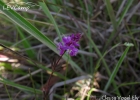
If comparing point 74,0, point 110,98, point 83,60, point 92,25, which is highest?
point 74,0

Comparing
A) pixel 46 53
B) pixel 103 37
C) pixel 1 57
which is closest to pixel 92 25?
pixel 103 37

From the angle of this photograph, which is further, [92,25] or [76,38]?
[92,25]

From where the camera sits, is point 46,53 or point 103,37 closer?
point 103,37

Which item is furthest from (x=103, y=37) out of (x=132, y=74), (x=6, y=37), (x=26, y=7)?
(x=6, y=37)

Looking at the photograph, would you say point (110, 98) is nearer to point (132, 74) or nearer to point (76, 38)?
point (132, 74)

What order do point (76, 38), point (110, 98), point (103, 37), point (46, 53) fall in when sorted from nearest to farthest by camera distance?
point (76, 38) < point (110, 98) < point (103, 37) < point (46, 53)

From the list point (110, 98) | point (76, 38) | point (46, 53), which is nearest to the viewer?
point (76, 38)

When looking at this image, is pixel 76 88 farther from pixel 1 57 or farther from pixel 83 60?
pixel 1 57

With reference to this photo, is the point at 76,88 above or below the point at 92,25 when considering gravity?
below

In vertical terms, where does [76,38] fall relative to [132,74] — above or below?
above
